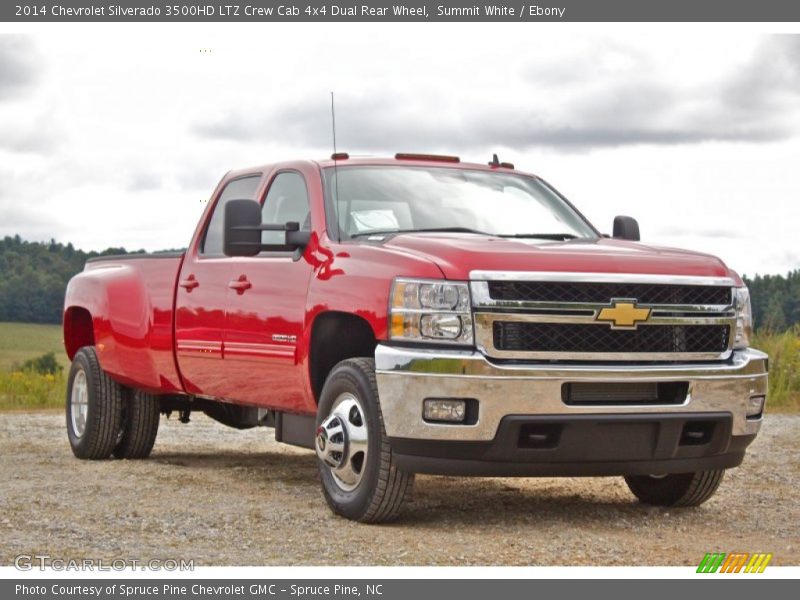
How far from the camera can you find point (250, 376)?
829 cm

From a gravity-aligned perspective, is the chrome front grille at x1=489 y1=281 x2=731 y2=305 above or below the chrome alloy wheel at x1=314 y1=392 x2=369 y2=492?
above

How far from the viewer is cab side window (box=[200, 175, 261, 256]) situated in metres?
8.95

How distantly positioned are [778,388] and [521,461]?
10596mm

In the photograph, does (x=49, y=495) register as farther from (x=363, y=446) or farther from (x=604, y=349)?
(x=604, y=349)

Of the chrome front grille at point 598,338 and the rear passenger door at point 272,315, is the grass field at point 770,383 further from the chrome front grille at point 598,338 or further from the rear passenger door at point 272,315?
the chrome front grille at point 598,338

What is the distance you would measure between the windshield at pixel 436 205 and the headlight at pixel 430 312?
3.59 ft

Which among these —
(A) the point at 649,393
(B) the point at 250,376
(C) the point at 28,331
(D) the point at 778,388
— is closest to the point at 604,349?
(A) the point at 649,393

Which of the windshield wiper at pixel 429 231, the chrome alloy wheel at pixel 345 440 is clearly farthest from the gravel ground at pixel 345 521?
the windshield wiper at pixel 429 231

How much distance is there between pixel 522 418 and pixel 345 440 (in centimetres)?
102

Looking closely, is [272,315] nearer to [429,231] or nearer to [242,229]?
[242,229]

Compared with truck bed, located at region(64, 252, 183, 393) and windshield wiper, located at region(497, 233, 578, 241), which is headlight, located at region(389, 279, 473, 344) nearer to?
windshield wiper, located at region(497, 233, 578, 241)

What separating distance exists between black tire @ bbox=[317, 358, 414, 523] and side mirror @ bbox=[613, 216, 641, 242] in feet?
7.92

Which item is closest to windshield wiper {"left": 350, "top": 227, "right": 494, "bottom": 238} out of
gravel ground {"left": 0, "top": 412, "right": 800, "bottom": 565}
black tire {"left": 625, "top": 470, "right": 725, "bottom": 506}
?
gravel ground {"left": 0, "top": 412, "right": 800, "bottom": 565}
